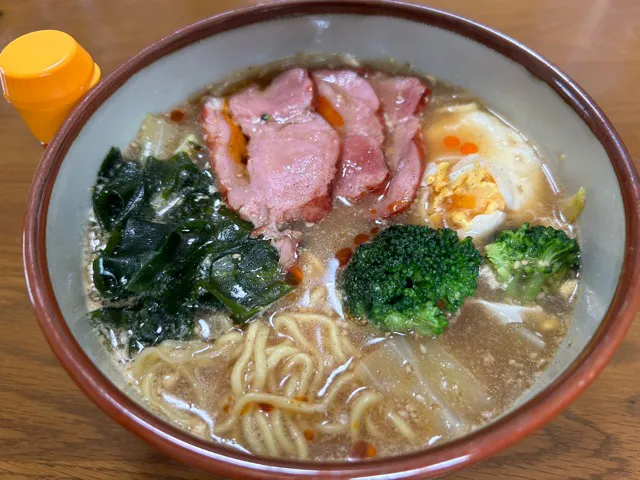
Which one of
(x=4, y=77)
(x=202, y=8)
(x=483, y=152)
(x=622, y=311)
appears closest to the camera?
(x=622, y=311)

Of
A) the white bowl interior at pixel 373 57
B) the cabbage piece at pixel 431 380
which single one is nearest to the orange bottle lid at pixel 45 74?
the white bowl interior at pixel 373 57

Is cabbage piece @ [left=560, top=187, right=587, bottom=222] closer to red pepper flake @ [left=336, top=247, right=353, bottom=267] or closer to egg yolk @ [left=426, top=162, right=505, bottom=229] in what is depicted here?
egg yolk @ [left=426, top=162, right=505, bottom=229]

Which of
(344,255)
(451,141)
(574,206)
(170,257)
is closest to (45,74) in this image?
(170,257)

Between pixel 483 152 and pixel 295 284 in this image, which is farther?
pixel 483 152

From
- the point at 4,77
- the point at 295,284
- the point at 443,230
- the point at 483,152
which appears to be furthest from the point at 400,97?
the point at 4,77

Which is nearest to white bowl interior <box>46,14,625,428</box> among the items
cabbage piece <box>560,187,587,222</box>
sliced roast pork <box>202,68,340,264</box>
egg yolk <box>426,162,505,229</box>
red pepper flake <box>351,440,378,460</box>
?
cabbage piece <box>560,187,587,222</box>

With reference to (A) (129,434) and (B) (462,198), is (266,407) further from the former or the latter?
(B) (462,198)

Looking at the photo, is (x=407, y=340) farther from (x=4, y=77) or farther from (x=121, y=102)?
(x=4, y=77)
